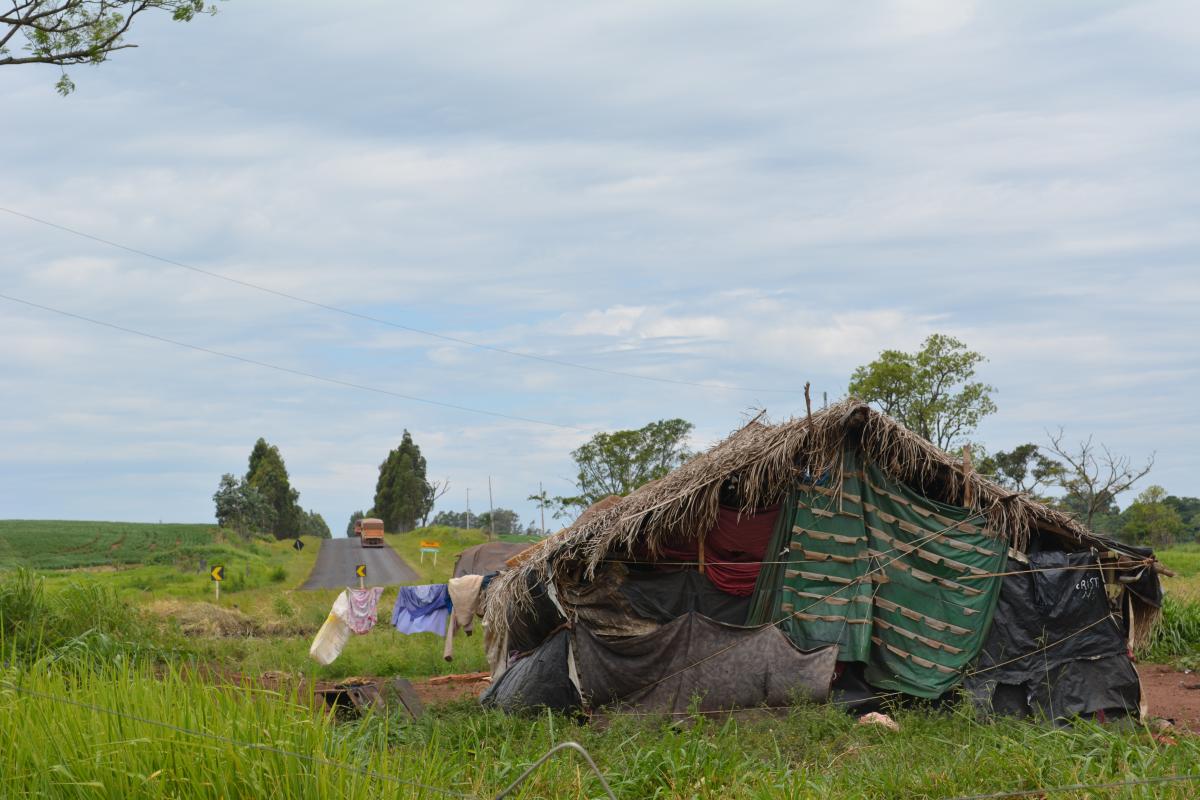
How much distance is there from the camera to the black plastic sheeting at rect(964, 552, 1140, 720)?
11633 mm

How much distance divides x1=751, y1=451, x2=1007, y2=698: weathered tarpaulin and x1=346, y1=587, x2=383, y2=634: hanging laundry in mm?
6532

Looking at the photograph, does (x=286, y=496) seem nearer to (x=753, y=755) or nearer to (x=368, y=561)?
(x=368, y=561)

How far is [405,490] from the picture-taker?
233 feet

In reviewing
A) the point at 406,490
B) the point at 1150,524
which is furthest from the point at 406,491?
the point at 1150,524

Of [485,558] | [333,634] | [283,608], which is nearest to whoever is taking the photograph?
[333,634]

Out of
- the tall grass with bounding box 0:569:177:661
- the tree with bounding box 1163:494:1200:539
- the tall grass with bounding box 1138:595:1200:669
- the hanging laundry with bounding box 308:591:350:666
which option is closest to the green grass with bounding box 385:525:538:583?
the hanging laundry with bounding box 308:591:350:666

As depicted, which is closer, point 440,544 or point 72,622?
point 72,622

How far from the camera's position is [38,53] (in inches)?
510

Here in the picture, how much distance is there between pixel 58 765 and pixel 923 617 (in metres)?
9.09

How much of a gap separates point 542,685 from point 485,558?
47.3 feet

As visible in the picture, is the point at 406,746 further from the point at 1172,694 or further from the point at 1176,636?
the point at 1176,636

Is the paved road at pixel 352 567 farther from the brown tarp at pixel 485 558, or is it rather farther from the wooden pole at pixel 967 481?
the wooden pole at pixel 967 481

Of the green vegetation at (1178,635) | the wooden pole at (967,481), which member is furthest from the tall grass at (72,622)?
the green vegetation at (1178,635)

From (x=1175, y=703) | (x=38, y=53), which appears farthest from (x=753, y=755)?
(x=38, y=53)
